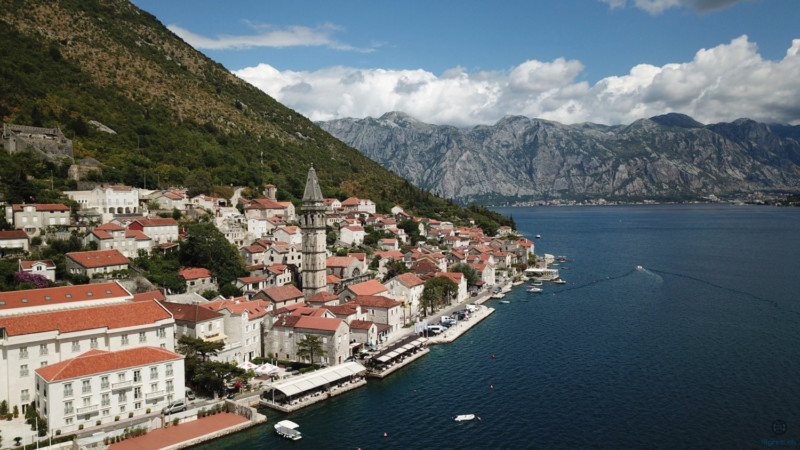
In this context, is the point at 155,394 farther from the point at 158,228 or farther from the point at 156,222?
the point at 156,222

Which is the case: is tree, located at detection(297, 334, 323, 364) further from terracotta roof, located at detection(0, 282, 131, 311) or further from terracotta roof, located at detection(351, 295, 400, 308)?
terracotta roof, located at detection(0, 282, 131, 311)

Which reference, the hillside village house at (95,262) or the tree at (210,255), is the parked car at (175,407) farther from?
the tree at (210,255)

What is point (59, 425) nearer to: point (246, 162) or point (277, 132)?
point (246, 162)

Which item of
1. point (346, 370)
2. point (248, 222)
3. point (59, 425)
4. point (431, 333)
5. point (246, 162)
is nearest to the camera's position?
point (59, 425)

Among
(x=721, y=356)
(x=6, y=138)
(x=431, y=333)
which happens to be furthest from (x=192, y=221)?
(x=721, y=356)

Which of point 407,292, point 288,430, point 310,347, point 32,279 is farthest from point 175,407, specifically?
point 407,292

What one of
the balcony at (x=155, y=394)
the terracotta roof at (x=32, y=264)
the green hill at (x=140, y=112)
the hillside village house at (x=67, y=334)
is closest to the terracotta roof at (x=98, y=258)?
the terracotta roof at (x=32, y=264)

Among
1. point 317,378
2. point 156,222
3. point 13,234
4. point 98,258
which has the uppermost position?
point 156,222
